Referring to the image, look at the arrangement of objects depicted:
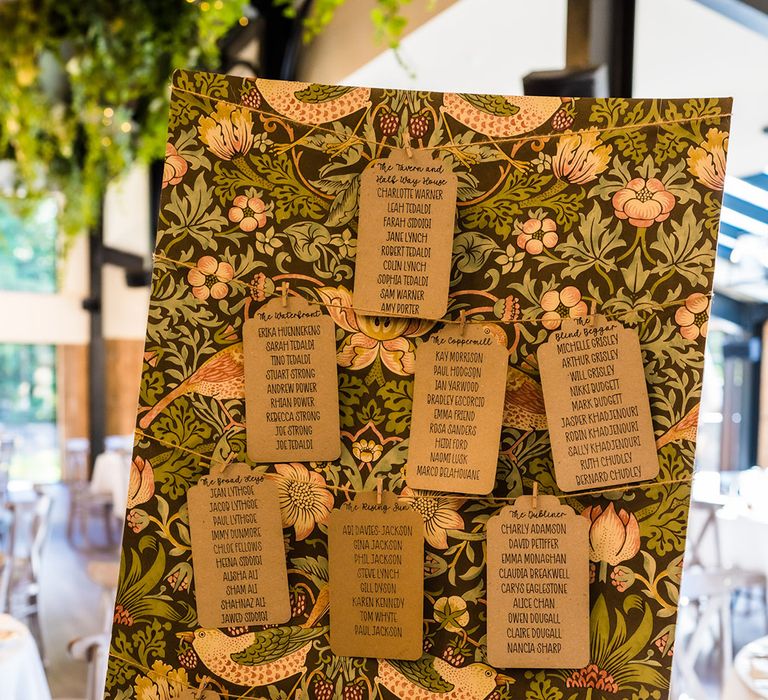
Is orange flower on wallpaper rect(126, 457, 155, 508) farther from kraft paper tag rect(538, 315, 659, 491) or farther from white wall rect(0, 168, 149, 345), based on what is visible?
white wall rect(0, 168, 149, 345)

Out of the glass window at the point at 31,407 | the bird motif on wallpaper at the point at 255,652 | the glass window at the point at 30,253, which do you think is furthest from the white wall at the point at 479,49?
the glass window at the point at 31,407

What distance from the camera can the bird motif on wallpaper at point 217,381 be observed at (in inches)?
34.4

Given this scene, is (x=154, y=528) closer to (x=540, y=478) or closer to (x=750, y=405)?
(x=540, y=478)

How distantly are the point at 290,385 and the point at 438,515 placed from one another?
239 millimetres

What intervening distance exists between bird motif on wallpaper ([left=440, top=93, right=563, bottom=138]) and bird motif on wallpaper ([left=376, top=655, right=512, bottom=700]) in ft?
2.14

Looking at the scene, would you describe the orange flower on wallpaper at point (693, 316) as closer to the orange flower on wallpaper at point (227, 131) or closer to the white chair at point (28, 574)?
the orange flower on wallpaper at point (227, 131)

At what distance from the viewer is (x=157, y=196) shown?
4.96 m

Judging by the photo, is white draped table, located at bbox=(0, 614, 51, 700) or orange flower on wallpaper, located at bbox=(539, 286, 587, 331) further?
white draped table, located at bbox=(0, 614, 51, 700)

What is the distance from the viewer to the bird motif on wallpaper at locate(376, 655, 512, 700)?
0.86m

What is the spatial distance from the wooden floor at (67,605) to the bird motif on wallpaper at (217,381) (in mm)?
3375

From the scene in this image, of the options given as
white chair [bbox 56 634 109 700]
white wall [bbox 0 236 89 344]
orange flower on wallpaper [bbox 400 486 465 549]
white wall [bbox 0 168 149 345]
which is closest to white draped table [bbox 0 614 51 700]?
white chair [bbox 56 634 109 700]

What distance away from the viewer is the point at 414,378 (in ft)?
2.90

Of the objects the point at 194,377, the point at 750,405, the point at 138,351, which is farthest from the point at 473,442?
the point at 138,351

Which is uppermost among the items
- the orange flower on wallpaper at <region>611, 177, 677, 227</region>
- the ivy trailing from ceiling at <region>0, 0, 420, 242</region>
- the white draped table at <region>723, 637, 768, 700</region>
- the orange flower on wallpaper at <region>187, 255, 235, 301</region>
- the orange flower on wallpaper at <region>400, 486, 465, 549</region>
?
the ivy trailing from ceiling at <region>0, 0, 420, 242</region>
